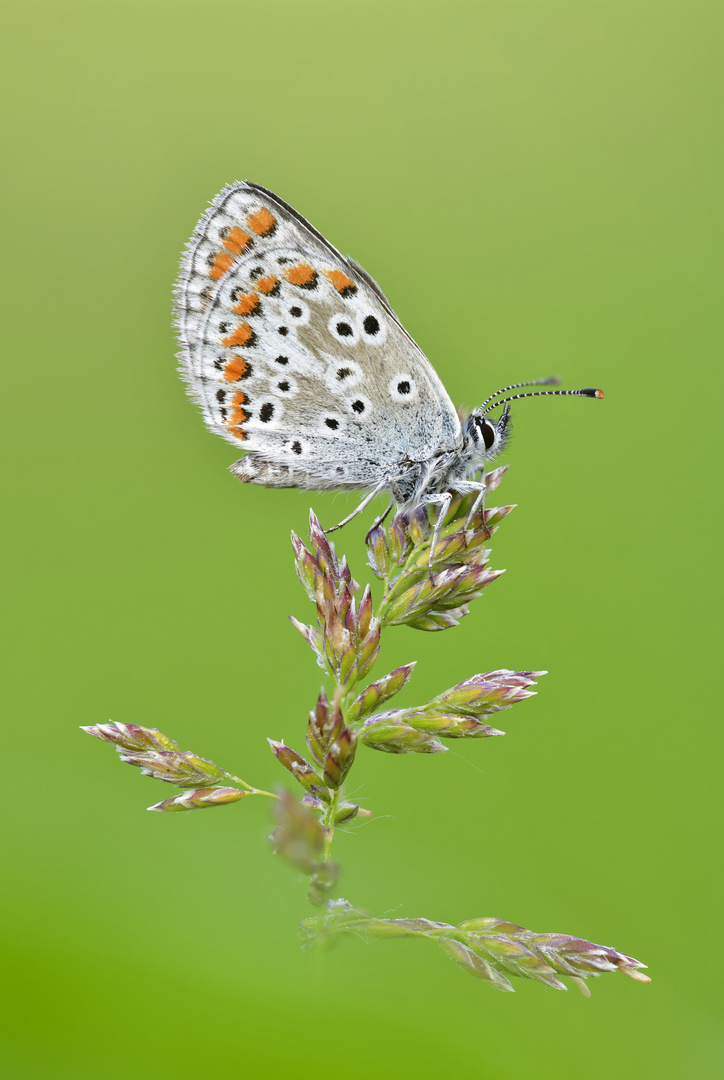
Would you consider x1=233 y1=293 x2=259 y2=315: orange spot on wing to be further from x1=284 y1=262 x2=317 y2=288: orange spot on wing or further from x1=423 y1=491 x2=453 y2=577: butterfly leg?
x1=423 y1=491 x2=453 y2=577: butterfly leg

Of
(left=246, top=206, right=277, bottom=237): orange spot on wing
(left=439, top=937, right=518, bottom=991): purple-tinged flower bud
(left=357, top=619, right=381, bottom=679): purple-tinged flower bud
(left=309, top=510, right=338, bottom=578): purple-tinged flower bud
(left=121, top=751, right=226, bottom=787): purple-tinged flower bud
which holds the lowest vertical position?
(left=439, top=937, right=518, bottom=991): purple-tinged flower bud

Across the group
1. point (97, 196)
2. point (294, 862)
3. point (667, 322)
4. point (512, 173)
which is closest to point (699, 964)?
point (294, 862)

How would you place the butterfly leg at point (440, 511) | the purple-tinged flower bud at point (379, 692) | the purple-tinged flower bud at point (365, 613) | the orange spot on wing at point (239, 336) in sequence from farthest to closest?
the orange spot on wing at point (239, 336) → the butterfly leg at point (440, 511) → the purple-tinged flower bud at point (365, 613) → the purple-tinged flower bud at point (379, 692)

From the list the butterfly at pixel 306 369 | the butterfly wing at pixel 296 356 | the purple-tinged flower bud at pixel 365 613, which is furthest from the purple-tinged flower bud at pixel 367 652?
the butterfly wing at pixel 296 356

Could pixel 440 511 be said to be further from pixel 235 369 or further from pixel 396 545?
pixel 235 369

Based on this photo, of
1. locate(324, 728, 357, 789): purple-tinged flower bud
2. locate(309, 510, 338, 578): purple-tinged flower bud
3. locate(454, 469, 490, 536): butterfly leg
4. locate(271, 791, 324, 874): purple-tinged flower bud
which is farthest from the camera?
locate(454, 469, 490, 536): butterfly leg

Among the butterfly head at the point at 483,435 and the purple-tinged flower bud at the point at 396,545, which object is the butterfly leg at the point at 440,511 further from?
the butterfly head at the point at 483,435

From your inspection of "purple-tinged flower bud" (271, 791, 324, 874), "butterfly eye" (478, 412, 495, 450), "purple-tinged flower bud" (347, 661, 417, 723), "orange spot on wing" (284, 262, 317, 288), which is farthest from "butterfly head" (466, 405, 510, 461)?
"purple-tinged flower bud" (271, 791, 324, 874)
